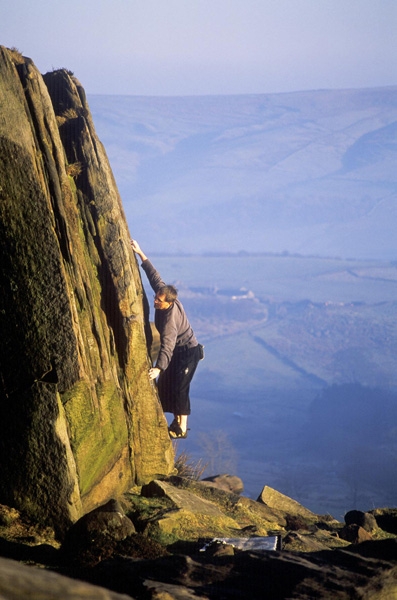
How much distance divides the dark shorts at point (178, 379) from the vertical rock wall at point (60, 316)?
222cm

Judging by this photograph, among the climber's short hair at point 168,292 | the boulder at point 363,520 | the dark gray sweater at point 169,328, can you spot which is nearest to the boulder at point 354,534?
the boulder at point 363,520

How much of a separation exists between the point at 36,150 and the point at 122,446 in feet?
17.1

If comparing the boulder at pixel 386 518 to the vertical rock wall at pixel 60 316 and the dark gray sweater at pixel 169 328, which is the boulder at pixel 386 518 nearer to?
the vertical rock wall at pixel 60 316

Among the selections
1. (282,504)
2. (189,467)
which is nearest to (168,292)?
(189,467)

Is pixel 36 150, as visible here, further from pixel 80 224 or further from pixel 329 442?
pixel 329 442

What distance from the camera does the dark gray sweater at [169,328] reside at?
42.8 feet

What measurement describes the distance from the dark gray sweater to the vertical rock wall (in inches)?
48.3

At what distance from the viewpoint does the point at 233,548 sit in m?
8.13

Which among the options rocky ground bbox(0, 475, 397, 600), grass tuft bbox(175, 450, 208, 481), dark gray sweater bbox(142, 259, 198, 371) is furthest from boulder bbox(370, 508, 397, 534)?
dark gray sweater bbox(142, 259, 198, 371)

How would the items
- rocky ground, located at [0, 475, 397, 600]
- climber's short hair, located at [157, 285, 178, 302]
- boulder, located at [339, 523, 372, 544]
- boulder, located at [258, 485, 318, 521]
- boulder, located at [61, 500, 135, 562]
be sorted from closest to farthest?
1. rocky ground, located at [0, 475, 397, 600]
2. boulder, located at [61, 500, 135, 562]
3. boulder, located at [339, 523, 372, 544]
4. boulder, located at [258, 485, 318, 521]
5. climber's short hair, located at [157, 285, 178, 302]

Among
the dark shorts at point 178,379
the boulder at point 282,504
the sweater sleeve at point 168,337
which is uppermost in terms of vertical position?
the sweater sleeve at point 168,337

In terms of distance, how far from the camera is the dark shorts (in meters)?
14.0

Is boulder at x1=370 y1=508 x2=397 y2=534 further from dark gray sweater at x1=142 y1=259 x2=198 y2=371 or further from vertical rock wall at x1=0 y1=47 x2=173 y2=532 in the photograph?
dark gray sweater at x1=142 y1=259 x2=198 y2=371

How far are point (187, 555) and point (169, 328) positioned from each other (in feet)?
21.1
